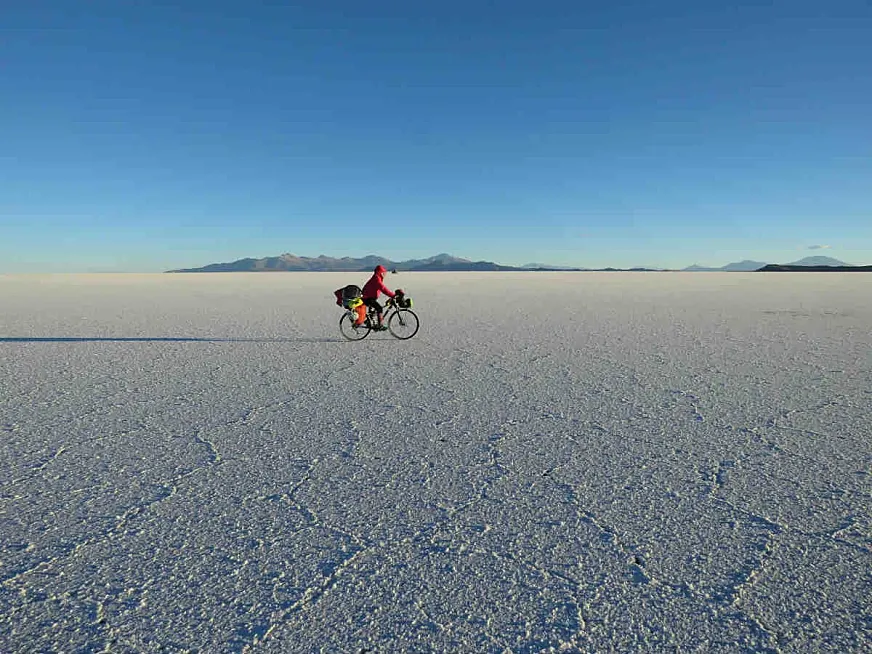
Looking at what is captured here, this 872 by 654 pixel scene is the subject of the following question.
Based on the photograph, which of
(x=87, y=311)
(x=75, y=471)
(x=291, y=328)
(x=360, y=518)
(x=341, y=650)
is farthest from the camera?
(x=87, y=311)

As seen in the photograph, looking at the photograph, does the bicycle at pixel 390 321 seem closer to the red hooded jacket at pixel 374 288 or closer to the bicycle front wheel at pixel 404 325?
the bicycle front wheel at pixel 404 325

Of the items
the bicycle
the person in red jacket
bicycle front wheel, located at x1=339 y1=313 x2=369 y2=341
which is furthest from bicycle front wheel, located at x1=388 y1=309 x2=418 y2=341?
bicycle front wheel, located at x1=339 y1=313 x2=369 y2=341

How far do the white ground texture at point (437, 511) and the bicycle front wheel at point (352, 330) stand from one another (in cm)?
317

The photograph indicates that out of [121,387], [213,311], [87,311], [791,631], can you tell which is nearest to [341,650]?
[791,631]

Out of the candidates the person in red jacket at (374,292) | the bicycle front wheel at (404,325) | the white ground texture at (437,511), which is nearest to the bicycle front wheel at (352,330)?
the person in red jacket at (374,292)

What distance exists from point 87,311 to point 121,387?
1395cm

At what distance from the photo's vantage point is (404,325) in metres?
11.0

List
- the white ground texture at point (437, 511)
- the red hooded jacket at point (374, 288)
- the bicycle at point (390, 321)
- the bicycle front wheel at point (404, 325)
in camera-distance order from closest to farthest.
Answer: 1. the white ground texture at point (437, 511)
2. the red hooded jacket at point (374, 288)
3. the bicycle at point (390, 321)
4. the bicycle front wheel at point (404, 325)

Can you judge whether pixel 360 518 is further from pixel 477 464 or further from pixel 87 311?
pixel 87 311

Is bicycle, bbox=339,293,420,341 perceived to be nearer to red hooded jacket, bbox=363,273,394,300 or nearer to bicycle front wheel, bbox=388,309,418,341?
bicycle front wheel, bbox=388,309,418,341

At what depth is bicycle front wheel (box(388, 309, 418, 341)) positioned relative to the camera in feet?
35.6

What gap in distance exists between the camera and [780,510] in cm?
334

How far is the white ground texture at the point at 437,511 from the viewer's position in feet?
7.75

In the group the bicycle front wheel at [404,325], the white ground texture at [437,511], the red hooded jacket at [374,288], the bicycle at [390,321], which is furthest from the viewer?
the bicycle front wheel at [404,325]
